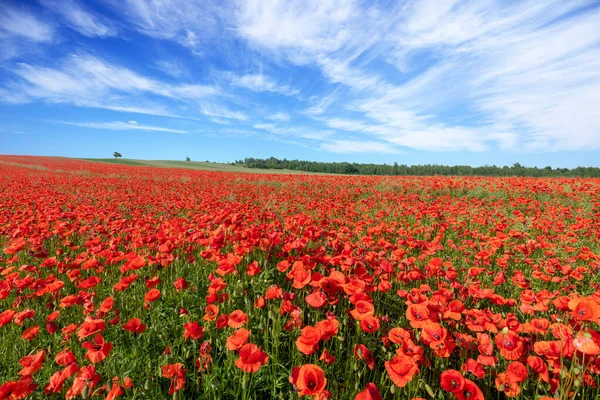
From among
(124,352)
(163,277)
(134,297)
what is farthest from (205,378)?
(163,277)

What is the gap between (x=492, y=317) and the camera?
2.03 meters

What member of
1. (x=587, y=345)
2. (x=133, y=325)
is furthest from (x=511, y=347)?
(x=133, y=325)

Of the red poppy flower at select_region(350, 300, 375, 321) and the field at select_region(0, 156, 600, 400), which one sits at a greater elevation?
the red poppy flower at select_region(350, 300, 375, 321)

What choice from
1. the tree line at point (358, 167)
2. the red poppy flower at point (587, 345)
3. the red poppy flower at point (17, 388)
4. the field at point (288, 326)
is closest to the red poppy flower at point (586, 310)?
the field at point (288, 326)

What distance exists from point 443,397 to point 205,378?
1583 mm

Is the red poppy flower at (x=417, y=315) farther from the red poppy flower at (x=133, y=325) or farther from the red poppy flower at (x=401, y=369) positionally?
the red poppy flower at (x=133, y=325)

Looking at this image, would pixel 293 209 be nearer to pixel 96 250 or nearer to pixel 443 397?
pixel 96 250

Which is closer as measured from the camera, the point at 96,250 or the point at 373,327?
the point at 373,327

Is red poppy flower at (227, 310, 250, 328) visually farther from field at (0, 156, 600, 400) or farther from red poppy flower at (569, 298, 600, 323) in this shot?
red poppy flower at (569, 298, 600, 323)

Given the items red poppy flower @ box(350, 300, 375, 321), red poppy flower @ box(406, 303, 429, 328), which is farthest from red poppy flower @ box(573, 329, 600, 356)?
red poppy flower @ box(350, 300, 375, 321)

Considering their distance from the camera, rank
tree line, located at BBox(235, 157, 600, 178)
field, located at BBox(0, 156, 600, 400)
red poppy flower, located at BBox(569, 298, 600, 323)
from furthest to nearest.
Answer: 1. tree line, located at BBox(235, 157, 600, 178)
2. red poppy flower, located at BBox(569, 298, 600, 323)
3. field, located at BBox(0, 156, 600, 400)

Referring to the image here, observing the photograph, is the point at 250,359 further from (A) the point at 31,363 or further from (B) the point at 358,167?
(B) the point at 358,167

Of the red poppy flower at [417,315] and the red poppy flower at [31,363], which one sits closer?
the red poppy flower at [31,363]

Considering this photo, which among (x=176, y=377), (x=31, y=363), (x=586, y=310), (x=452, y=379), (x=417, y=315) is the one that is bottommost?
(x=176, y=377)
